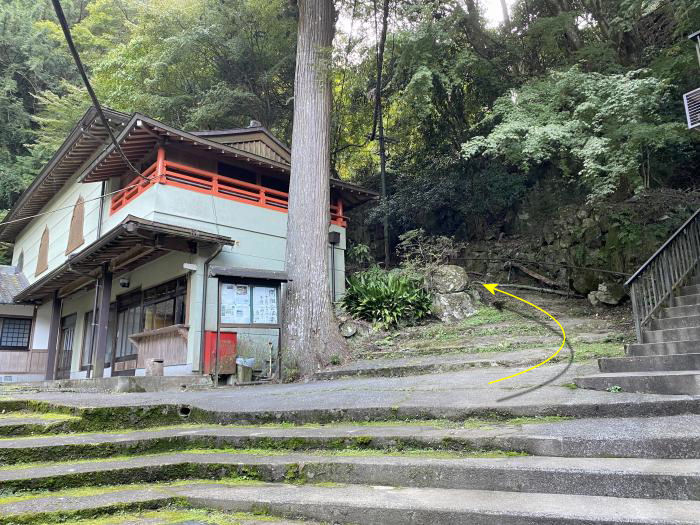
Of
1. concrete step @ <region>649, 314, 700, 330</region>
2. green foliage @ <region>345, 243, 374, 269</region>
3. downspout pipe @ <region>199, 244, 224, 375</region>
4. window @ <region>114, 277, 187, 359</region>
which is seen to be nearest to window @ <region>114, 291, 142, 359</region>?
window @ <region>114, 277, 187, 359</region>

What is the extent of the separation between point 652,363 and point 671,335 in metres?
1.16

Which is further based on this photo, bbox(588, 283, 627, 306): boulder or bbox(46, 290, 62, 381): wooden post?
bbox(46, 290, 62, 381): wooden post

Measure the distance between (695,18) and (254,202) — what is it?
34.0ft

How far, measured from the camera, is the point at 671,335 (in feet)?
20.3

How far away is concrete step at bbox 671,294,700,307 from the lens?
285 inches

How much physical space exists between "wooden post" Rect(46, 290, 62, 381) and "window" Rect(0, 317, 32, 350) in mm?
1799

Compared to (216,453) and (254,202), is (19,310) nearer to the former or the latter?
(254,202)

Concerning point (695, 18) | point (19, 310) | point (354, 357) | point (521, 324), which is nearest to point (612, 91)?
point (695, 18)

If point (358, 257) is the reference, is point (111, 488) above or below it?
below

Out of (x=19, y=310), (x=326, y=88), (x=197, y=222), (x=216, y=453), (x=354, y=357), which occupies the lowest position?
(x=216, y=453)

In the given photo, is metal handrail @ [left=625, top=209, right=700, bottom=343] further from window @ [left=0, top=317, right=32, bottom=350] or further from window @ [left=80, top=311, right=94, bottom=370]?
window @ [left=0, top=317, right=32, bottom=350]

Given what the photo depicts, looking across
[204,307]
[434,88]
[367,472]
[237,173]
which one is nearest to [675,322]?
[367,472]

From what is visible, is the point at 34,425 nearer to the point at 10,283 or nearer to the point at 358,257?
the point at 358,257

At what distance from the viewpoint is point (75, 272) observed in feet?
40.8
